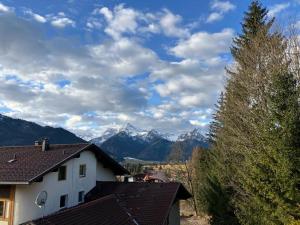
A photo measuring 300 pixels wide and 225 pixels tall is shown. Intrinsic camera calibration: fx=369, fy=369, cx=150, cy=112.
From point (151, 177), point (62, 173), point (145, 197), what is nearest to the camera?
point (62, 173)

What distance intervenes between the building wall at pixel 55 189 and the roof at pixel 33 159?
83cm

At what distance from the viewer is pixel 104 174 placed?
3388 centimetres

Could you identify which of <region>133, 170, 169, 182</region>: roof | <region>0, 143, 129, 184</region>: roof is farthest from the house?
<region>133, 170, 169, 182</region>: roof

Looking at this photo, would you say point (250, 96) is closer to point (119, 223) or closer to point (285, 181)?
point (285, 181)

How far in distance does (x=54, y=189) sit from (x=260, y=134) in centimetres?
1424

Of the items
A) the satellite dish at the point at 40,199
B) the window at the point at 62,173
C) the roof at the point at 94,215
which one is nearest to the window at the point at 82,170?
the window at the point at 62,173

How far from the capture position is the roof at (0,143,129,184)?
22.6 meters

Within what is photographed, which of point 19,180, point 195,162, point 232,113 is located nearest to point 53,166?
point 19,180

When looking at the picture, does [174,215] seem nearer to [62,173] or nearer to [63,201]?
[63,201]

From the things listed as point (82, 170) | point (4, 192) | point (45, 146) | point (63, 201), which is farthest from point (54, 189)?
point (45, 146)

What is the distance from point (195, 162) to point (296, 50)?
32621mm

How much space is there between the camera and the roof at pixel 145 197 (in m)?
24.3

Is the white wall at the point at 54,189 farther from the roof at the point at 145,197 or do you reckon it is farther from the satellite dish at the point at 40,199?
the roof at the point at 145,197

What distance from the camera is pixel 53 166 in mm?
24078
